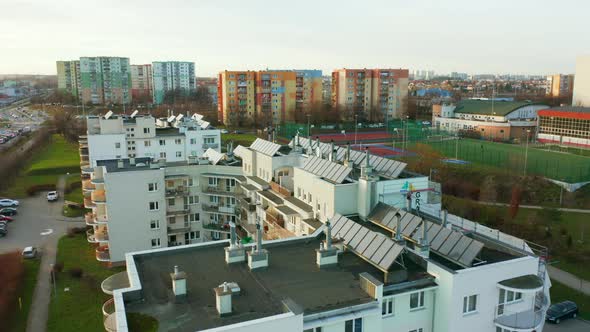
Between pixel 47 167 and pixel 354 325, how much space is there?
63.5m

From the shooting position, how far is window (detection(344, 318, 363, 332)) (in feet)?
40.0

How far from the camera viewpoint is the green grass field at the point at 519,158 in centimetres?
4866

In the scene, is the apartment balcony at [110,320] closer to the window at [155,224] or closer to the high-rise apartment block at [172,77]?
the window at [155,224]

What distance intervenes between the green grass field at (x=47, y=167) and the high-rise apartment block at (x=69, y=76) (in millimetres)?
76376

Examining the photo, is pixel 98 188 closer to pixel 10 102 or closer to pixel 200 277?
pixel 200 277

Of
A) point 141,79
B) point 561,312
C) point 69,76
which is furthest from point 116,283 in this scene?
point 141,79

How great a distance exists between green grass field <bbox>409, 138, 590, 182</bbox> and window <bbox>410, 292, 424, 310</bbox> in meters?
39.9

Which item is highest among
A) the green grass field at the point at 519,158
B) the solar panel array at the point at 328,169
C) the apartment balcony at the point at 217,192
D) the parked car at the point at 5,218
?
the solar panel array at the point at 328,169

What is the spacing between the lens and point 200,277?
46.3 feet

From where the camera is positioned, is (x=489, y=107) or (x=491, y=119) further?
(x=489, y=107)

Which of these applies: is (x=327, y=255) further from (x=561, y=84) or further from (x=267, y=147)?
(x=561, y=84)

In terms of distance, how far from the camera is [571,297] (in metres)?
25.0

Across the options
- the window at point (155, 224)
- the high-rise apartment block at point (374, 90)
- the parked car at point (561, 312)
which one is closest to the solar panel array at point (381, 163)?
the parked car at point (561, 312)

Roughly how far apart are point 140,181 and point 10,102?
19788 centimetres
